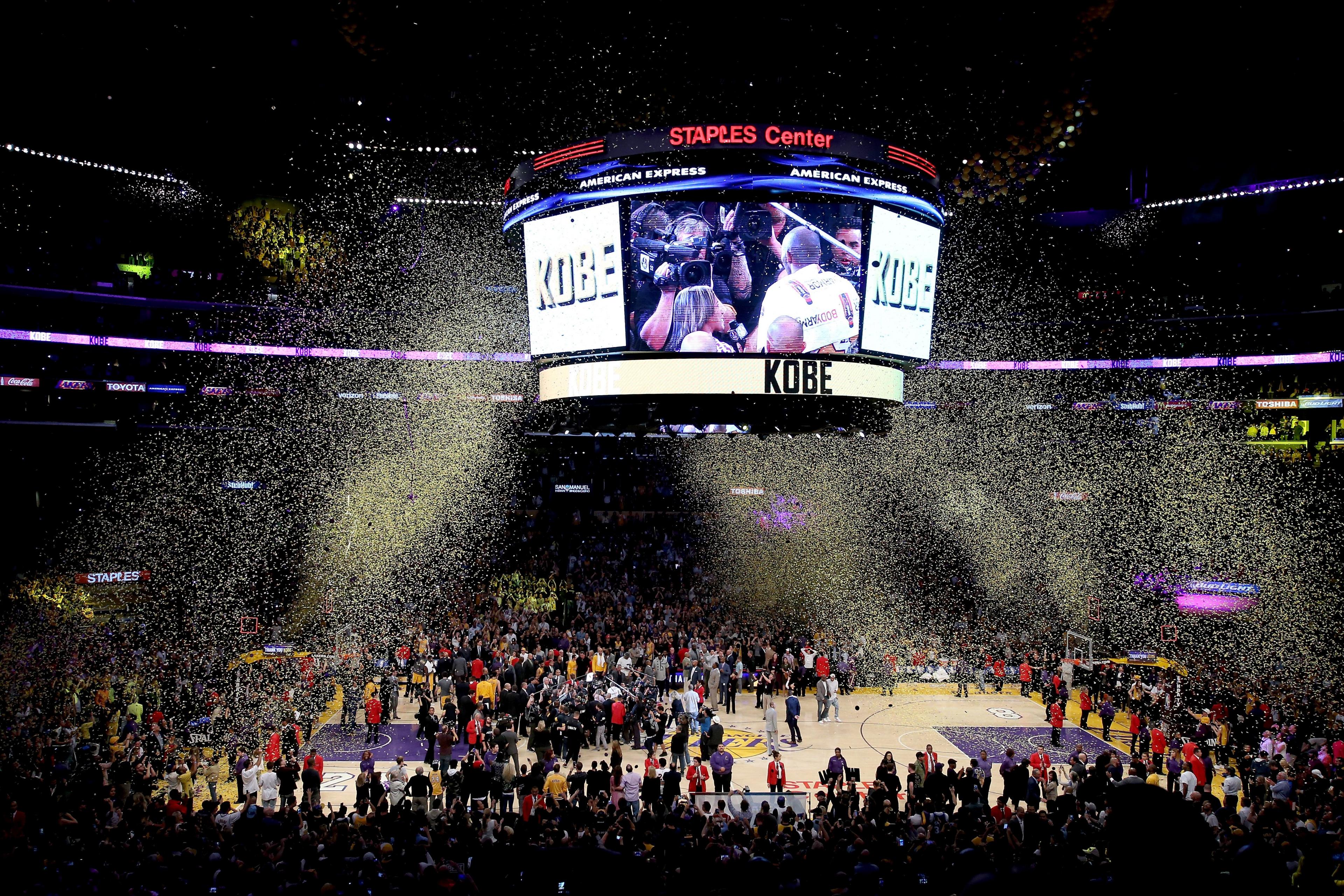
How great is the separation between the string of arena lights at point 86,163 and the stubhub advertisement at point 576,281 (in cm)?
2090

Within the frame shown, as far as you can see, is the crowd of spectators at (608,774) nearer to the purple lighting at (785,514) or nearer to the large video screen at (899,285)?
the purple lighting at (785,514)

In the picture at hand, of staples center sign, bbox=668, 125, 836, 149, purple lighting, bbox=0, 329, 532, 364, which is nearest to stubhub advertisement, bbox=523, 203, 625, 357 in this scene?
staples center sign, bbox=668, 125, 836, 149

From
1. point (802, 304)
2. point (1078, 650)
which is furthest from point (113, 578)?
point (1078, 650)

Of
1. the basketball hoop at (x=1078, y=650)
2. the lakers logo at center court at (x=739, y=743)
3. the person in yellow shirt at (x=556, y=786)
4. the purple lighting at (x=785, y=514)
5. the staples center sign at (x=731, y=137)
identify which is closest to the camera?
the person in yellow shirt at (x=556, y=786)

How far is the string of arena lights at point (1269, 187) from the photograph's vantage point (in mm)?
30469

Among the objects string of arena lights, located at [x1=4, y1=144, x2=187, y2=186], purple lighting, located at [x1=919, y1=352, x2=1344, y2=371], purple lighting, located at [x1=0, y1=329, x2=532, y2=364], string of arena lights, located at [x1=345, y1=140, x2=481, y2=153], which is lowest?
purple lighting, located at [x1=919, y1=352, x2=1344, y2=371]

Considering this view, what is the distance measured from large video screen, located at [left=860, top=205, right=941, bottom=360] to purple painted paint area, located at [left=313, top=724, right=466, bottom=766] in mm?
12253

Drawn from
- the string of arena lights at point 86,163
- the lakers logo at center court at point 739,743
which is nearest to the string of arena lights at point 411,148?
the string of arena lights at point 86,163

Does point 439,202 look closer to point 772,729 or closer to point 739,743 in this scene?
point 739,743

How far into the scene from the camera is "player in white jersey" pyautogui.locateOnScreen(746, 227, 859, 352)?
57.8 ft

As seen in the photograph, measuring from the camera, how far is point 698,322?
58.0 ft

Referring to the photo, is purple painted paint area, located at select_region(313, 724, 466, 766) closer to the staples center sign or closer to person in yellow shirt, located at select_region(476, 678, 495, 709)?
person in yellow shirt, located at select_region(476, 678, 495, 709)

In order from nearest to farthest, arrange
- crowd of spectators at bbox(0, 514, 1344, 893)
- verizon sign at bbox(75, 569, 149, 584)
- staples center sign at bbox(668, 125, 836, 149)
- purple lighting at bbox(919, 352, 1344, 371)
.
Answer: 1. crowd of spectators at bbox(0, 514, 1344, 893)
2. staples center sign at bbox(668, 125, 836, 149)
3. verizon sign at bbox(75, 569, 149, 584)
4. purple lighting at bbox(919, 352, 1344, 371)

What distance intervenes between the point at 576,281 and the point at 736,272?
11.6 feet
